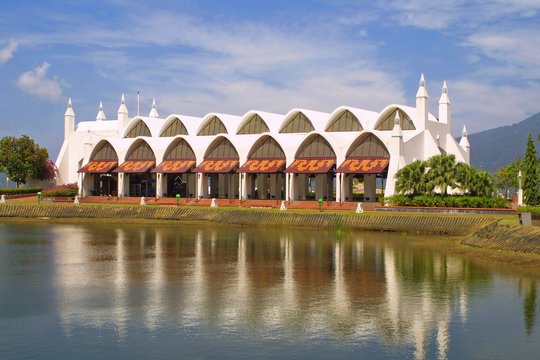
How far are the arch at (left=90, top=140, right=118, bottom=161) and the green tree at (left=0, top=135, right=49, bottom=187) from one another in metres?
7.58

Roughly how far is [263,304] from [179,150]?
5139cm

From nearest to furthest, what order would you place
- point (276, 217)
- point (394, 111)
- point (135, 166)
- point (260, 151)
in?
point (276, 217)
point (394, 111)
point (260, 151)
point (135, 166)

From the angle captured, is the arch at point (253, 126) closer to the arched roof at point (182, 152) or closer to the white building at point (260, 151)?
the white building at point (260, 151)

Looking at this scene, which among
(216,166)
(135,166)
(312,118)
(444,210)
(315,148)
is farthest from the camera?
(135,166)

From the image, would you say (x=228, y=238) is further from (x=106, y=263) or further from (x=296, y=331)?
(x=296, y=331)

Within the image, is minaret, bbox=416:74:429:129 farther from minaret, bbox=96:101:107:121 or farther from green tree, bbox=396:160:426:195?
minaret, bbox=96:101:107:121

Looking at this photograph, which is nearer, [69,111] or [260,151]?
[260,151]

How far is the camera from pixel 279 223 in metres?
47.1

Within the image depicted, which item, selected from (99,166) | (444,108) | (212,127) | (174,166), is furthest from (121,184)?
(444,108)

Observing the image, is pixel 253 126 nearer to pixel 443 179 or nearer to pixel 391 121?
pixel 391 121

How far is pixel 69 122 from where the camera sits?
82.9 m

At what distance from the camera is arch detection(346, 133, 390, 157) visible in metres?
56.2

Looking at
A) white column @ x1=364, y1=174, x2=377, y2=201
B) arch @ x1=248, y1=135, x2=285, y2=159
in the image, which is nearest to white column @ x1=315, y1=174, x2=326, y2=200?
arch @ x1=248, y1=135, x2=285, y2=159

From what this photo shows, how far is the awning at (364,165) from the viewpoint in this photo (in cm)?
5478
